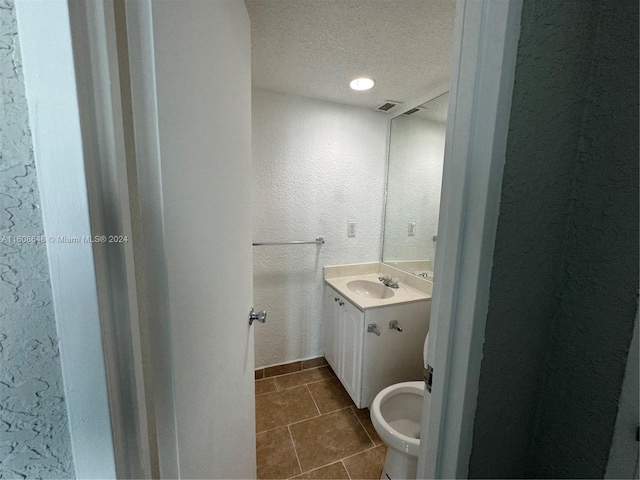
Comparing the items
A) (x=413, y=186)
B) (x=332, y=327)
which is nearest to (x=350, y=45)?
(x=413, y=186)

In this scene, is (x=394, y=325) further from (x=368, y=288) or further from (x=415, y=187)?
(x=415, y=187)

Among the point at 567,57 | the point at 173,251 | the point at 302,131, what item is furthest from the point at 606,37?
the point at 302,131

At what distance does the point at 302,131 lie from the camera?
175 cm

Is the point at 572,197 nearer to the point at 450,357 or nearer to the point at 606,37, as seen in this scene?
the point at 606,37

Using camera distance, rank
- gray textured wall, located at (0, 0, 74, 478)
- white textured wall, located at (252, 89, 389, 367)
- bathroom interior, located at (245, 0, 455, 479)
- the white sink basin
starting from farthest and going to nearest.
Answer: the white sink basin
white textured wall, located at (252, 89, 389, 367)
bathroom interior, located at (245, 0, 455, 479)
gray textured wall, located at (0, 0, 74, 478)

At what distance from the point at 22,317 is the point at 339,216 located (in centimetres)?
176

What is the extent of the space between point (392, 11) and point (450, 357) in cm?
127

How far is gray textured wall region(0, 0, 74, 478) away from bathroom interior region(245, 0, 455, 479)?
1074 mm

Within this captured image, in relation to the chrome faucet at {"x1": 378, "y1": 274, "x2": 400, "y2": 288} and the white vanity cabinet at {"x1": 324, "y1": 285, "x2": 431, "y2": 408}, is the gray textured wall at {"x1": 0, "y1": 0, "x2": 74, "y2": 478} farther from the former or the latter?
the chrome faucet at {"x1": 378, "y1": 274, "x2": 400, "y2": 288}

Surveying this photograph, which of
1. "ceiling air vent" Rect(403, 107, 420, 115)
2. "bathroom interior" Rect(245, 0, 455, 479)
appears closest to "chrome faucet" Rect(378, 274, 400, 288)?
"bathroom interior" Rect(245, 0, 455, 479)

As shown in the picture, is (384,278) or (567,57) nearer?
(567,57)

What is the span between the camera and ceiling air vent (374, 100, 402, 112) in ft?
5.83

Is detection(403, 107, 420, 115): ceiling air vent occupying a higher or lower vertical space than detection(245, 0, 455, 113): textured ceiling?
lower

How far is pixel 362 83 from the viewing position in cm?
151
